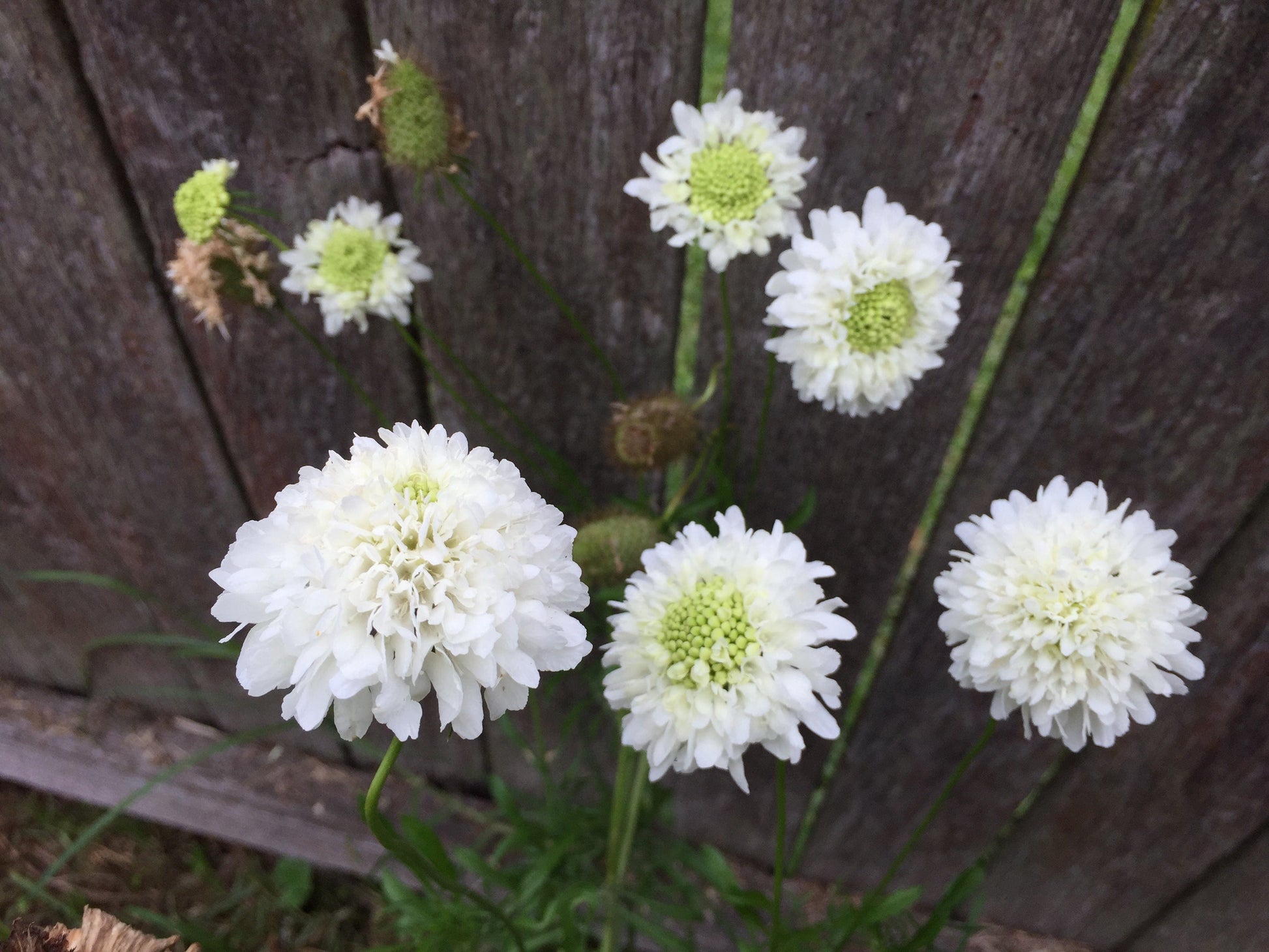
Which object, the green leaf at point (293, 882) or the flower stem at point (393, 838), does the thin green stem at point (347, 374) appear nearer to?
the flower stem at point (393, 838)

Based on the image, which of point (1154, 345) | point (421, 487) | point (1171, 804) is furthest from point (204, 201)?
point (1171, 804)

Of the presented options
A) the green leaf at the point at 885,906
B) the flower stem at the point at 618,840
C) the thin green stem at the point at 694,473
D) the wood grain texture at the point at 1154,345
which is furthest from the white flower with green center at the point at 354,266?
the green leaf at the point at 885,906

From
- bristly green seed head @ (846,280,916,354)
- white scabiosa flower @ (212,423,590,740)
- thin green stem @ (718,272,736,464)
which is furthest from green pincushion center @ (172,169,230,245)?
bristly green seed head @ (846,280,916,354)

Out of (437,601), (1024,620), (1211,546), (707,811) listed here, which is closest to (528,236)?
(437,601)

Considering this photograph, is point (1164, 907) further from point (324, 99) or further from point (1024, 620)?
point (324, 99)

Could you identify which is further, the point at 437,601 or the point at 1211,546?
the point at 1211,546

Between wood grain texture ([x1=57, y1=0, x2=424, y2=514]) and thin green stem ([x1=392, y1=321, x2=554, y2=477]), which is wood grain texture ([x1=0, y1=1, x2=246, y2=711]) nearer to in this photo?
wood grain texture ([x1=57, y1=0, x2=424, y2=514])
